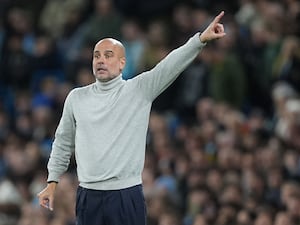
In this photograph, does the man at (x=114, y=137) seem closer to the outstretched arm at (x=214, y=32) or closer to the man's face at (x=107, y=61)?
the man's face at (x=107, y=61)

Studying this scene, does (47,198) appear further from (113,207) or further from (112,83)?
(112,83)

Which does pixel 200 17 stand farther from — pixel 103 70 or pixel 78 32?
pixel 103 70

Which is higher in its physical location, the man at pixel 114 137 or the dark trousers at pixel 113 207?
the man at pixel 114 137

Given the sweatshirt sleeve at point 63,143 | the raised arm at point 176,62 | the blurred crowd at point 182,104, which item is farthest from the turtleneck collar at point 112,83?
the blurred crowd at point 182,104

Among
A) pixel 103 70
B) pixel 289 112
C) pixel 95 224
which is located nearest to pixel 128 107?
pixel 103 70

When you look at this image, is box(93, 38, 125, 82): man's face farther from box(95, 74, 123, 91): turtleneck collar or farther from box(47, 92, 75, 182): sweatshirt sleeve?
box(47, 92, 75, 182): sweatshirt sleeve

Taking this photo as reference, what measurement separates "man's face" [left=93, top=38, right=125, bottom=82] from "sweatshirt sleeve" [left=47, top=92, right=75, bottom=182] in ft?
1.23

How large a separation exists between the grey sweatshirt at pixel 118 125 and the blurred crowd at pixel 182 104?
317cm

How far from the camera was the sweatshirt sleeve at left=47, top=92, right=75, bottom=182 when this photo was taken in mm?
8438

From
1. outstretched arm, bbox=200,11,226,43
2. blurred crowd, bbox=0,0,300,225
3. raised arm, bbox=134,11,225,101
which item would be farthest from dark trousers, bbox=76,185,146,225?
blurred crowd, bbox=0,0,300,225

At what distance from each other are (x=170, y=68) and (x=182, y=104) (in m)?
6.82

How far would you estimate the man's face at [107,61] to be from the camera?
8.19 m

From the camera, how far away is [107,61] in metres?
8.20

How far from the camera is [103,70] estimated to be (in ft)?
26.8
